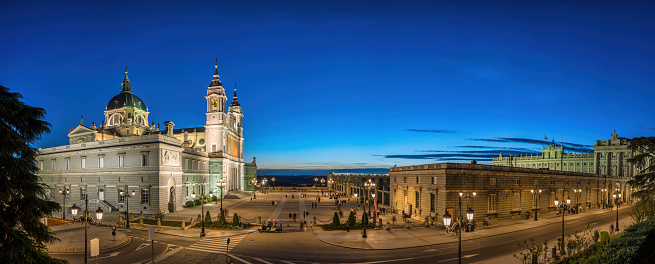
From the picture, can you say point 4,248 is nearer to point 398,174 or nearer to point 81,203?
point 398,174

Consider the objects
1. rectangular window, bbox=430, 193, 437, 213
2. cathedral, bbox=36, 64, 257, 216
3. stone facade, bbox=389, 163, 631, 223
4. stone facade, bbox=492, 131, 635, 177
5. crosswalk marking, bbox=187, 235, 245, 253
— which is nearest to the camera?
crosswalk marking, bbox=187, 235, 245, 253

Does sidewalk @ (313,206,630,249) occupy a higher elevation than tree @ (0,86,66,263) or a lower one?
lower

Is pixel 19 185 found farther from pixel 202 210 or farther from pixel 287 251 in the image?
pixel 202 210

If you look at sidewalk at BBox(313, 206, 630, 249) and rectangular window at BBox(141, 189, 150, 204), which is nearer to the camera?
sidewalk at BBox(313, 206, 630, 249)

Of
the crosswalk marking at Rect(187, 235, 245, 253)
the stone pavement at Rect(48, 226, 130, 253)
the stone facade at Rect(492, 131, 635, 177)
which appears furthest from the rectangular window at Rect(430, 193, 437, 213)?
the stone facade at Rect(492, 131, 635, 177)

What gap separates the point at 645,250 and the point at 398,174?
1605 inches

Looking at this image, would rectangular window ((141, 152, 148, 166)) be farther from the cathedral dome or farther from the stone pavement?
the cathedral dome

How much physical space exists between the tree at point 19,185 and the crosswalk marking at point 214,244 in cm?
1604

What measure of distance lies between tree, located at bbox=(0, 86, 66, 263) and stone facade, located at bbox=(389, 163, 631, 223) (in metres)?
35.3

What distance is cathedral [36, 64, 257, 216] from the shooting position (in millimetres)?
53469

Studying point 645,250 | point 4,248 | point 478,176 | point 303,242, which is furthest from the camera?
point 478,176

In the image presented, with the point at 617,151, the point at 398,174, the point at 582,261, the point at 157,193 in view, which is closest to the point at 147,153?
the point at 157,193

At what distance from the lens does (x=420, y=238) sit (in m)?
32.6

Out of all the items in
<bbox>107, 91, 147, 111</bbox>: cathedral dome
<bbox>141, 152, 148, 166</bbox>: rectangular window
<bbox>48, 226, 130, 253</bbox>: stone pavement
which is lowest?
<bbox>48, 226, 130, 253</bbox>: stone pavement
